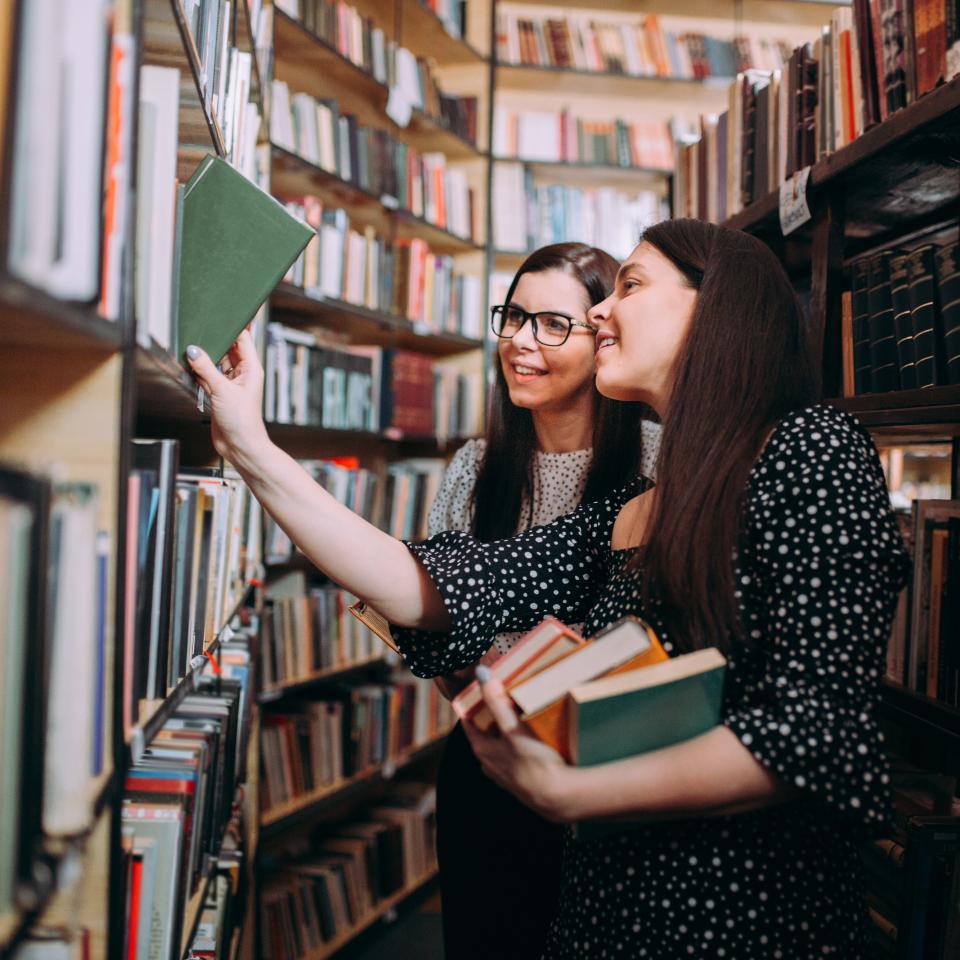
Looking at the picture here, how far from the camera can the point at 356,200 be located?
3047mm

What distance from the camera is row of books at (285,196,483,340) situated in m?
2.67

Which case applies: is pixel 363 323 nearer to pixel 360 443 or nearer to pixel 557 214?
pixel 360 443

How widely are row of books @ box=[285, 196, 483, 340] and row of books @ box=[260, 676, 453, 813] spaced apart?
4.22ft

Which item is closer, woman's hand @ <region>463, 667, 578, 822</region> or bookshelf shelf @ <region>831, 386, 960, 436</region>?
woman's hand @ <region>463, 667, 578, 822</region>

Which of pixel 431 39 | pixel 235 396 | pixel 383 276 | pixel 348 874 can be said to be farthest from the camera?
pixel 431 39

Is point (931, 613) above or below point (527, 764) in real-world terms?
above

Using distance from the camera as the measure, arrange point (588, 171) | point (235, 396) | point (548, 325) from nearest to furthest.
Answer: point (235, 396) < point (548, 325) < point (588, 171)

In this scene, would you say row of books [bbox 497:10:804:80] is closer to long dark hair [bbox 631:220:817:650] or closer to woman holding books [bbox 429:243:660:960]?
woman holding books [bbox 429:243:660:960]

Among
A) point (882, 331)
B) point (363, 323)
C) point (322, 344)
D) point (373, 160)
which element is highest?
point (373, 160)

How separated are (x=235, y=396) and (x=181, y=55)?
39cm

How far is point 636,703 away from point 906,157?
114cm

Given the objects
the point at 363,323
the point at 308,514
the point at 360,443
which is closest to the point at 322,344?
Answer: the point at 363,323

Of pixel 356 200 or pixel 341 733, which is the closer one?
pixel 341 733

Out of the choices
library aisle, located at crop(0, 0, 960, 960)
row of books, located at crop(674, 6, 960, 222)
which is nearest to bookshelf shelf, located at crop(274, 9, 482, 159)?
library aisle, located at crop(0, 0, 960, 960)
